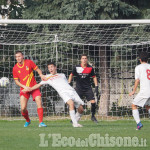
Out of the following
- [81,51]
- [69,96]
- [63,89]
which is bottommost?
[69,96]

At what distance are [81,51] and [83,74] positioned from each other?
595cm

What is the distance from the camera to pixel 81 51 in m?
19.5

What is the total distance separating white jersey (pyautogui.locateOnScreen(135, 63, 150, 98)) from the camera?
→ 1128cm

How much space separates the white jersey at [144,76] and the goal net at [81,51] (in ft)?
22.1

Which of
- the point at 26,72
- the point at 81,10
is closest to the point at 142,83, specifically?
the point at 26,72

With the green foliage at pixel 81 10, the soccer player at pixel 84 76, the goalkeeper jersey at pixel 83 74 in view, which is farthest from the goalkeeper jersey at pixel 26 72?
the green foliage at pixel 81 10

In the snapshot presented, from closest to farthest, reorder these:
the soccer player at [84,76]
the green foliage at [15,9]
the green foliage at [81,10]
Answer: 1. the soccer player at [84,76]
2. the green foliage at [81,10]
3. the green foliage at [15,9]

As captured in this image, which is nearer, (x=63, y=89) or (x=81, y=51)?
(x=63, y=89)

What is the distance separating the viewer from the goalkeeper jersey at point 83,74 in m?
13.7

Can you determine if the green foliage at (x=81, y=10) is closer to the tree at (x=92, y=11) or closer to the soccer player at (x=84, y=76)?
the tree at (x=92, y=11)

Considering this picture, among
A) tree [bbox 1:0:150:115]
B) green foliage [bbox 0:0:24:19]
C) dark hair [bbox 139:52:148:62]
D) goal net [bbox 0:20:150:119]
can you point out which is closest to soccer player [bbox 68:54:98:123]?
dark hair [bbox 139:52:148:62]

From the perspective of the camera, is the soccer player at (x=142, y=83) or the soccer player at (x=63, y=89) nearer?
the soccer player at (x=142, y=83)

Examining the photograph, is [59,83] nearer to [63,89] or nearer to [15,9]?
[63,89]

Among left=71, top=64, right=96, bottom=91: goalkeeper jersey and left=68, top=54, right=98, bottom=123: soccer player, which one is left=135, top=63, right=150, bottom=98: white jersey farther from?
left=71, top=64, right=96, bottom=91: goalkeeper jersey
